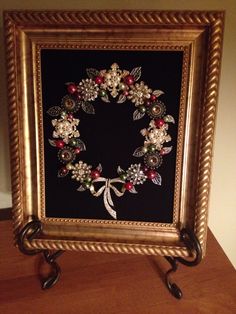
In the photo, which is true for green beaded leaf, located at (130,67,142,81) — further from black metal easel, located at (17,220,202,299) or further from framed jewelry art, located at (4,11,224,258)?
black metal easel, located at (17,220,202,299)

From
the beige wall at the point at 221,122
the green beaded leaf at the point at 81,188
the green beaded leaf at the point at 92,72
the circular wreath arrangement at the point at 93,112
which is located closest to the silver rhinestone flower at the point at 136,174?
the circular wreath arrangement at the point at 93,112

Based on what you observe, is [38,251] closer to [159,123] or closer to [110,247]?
[110,247]

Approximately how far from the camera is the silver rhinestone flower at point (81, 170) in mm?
716

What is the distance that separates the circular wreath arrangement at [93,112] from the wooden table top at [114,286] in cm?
17

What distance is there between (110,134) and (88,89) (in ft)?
0.35

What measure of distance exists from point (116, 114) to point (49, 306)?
44 cm

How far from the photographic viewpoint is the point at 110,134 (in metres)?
0.70

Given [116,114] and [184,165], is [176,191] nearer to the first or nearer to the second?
[184,165]

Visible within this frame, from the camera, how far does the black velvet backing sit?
0.67 meters

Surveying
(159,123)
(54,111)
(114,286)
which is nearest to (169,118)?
(159,123)

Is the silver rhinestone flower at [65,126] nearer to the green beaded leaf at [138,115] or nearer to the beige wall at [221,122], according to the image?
the green beaded leaf at [138,115]

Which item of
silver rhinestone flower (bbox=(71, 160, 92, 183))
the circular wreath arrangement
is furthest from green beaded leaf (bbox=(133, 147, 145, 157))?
silver rhinestone flower (bbox=(71, 160, 92, 183))

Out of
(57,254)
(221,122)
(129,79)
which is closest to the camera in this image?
(129,79)

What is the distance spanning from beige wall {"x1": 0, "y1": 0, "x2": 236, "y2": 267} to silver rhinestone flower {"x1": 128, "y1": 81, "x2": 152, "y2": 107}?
0.91 ft
